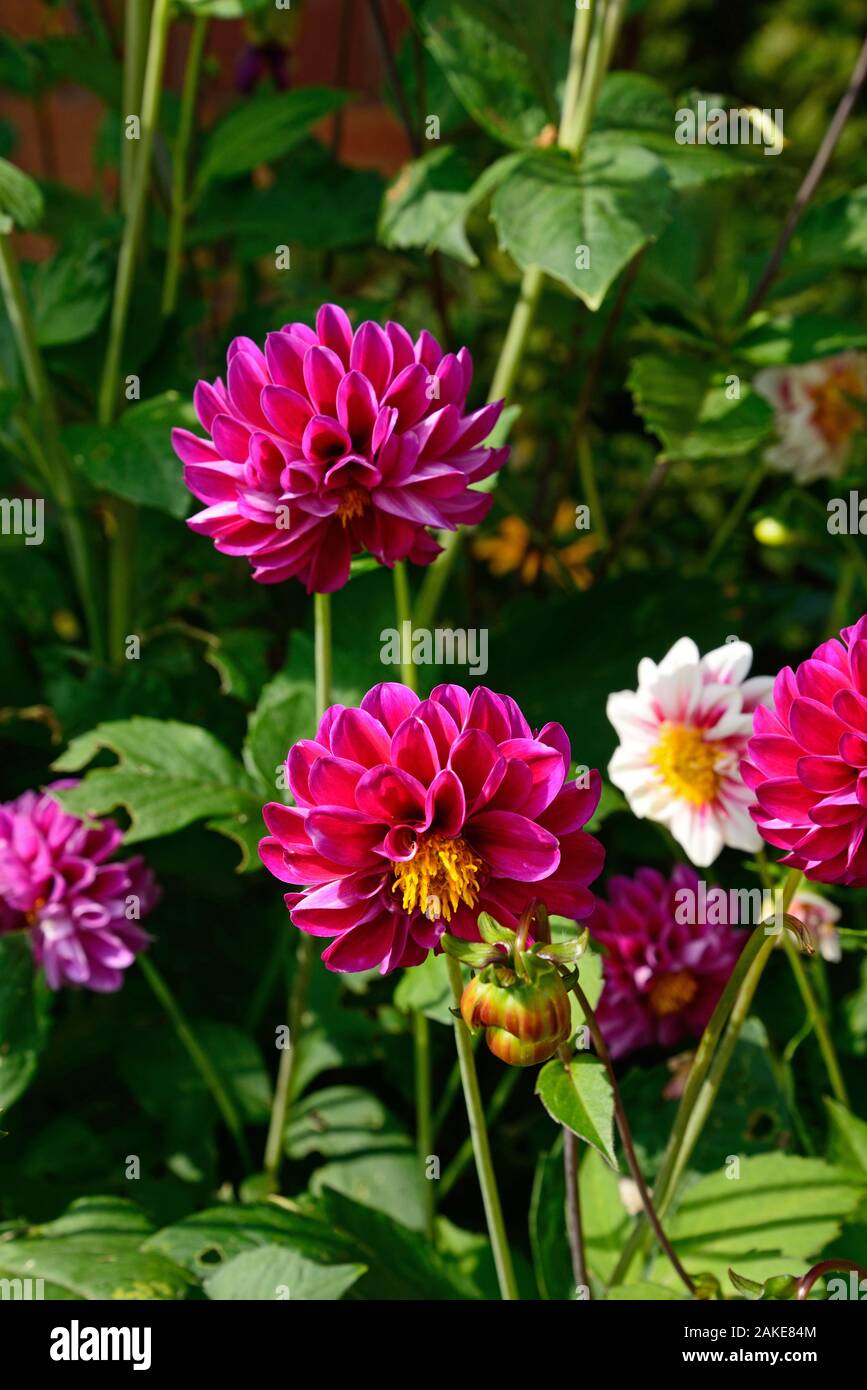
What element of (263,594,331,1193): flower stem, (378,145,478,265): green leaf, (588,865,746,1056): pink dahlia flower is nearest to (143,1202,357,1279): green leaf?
(263,594,331,1193): flower stem

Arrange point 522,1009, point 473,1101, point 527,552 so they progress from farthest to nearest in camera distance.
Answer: point 527,552, point 473,1101, point 522,1009

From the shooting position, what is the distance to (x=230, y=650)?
1081mm

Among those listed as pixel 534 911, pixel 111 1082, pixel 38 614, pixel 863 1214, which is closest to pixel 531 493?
pixel 38 614

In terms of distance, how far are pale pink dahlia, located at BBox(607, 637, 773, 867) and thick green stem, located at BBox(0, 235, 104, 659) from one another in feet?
1.69

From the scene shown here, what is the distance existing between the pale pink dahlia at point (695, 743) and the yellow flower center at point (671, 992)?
0.17 meters

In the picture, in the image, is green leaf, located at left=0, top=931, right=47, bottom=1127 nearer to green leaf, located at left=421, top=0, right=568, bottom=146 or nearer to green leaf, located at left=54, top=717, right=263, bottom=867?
green leaf, located at left=54, top=717, right=263, bottom=867

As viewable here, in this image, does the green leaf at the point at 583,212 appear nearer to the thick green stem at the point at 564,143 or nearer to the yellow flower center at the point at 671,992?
the thick green stem at the point at 564,143

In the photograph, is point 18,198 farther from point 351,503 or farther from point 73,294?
point 351,503

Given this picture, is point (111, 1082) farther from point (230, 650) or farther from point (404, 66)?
point (404, 66)

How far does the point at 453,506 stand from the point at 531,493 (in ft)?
2.70

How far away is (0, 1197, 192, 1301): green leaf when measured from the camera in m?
0.80

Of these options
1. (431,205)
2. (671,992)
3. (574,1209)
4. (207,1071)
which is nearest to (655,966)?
(671,992)

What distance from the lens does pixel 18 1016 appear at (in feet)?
3.01

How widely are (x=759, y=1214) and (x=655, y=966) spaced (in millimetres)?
172
